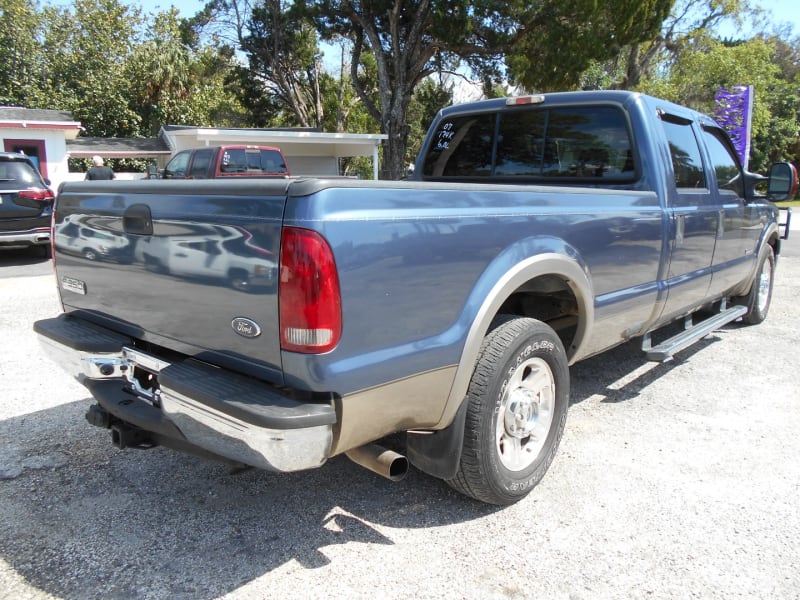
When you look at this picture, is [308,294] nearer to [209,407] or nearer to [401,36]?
[209,407]

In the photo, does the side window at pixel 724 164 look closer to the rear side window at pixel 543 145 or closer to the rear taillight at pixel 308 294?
the rear side window at pixel 543 145

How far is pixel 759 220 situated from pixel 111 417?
18.4 feet

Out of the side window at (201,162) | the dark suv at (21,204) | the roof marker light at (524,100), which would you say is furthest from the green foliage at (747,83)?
the roof marker light at (524,100)

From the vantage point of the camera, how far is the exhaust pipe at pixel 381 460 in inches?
95.1

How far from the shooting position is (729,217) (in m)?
4.84

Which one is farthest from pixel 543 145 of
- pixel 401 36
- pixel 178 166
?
pixel 401 36

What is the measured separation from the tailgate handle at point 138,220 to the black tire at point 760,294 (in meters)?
5.64

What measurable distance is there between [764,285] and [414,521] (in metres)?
5.33

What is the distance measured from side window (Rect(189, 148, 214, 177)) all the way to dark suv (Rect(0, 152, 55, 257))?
4.56m

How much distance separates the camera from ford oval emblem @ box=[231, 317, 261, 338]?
2.16 m

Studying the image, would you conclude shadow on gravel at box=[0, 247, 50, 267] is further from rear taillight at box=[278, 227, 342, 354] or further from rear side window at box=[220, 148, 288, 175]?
rear taillight at box=[278, 227, 342, 354]

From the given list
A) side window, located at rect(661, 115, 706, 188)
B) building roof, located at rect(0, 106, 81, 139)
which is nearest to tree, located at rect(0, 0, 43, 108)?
building roof, located at rect(0, 106, 81, 139)

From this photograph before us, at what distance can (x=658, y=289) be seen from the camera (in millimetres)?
3932

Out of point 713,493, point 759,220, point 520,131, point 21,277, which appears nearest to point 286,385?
point 713,493
